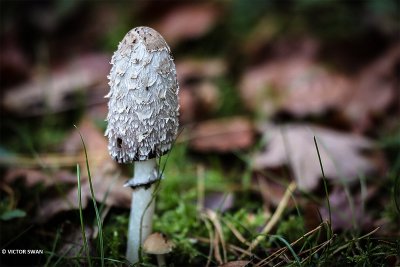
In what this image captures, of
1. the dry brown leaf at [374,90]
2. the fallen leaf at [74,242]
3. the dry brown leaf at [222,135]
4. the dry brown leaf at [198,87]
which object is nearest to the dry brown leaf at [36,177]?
the fallen leaf at [74,242]

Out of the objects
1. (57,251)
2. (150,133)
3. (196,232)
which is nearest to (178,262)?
(196,232)

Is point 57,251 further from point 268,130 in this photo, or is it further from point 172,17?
point 172,17

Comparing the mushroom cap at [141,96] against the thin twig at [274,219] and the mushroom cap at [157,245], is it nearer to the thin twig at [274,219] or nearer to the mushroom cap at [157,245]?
the mushroom cap at [157,245]

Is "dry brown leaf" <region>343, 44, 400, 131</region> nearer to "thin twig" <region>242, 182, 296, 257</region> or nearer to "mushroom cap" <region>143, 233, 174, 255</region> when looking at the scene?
"thin twig" <region>242, 182, 296, 257</region>

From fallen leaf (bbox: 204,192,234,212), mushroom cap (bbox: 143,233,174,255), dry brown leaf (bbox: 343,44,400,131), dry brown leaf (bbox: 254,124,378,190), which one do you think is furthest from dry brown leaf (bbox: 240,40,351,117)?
mushroom cap (bbox: 143,233,174,255)

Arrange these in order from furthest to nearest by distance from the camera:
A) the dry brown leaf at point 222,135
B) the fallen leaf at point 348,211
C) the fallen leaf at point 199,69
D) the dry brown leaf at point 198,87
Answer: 1. the fallen leaf at point 199,69
2. the dry brown leaf at point 198,87
3. the dry brown leaf at point 222,135
4. the fallen leaf at point 348,211

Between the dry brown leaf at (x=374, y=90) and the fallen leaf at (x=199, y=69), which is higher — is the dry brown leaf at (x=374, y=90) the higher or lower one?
the lower one

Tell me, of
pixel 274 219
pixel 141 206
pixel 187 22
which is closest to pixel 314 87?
pixel 187 22
